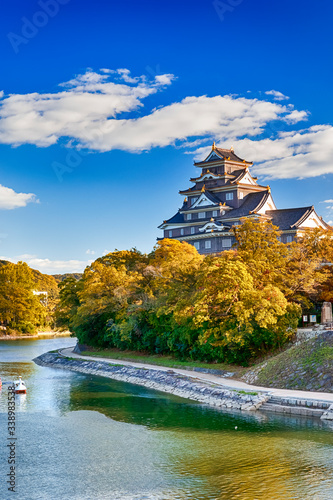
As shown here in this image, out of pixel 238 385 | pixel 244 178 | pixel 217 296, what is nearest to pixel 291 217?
pixel 244 178

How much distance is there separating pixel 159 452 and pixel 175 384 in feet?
37.6

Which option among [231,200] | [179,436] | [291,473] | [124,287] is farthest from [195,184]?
[291,473]

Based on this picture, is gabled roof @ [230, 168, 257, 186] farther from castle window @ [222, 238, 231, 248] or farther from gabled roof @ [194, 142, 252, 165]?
castle window @ [222, 238, 231, 248]

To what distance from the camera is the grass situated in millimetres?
31266

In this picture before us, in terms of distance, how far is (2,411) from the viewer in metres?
24.1

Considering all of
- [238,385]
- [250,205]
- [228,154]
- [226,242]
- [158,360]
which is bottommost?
[238,385]

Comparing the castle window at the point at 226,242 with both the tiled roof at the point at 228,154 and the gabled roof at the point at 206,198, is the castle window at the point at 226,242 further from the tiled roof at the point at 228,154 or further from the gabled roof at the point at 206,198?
the tiled roof at the point at 228,154

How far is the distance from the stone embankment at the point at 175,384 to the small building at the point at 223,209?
1884 centimetres

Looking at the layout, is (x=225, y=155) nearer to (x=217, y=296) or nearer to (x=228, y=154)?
(x=228, y=154)

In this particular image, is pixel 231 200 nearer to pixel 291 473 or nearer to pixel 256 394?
pixel 256 394

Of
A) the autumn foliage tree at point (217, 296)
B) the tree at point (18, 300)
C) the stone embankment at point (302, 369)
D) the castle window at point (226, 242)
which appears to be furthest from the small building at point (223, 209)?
the tree at point (18, 300)

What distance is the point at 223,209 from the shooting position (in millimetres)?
55938

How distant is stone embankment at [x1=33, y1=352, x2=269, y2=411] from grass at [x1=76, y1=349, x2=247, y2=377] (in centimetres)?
180

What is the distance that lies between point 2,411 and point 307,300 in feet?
56.8
